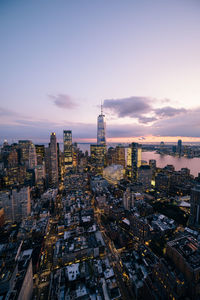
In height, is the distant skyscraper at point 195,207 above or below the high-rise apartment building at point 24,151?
below

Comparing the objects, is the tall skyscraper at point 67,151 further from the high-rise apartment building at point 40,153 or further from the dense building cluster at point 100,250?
the dense building cluster at point 100,250

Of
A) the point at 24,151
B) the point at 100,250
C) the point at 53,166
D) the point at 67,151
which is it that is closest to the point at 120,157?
the point at 67,151

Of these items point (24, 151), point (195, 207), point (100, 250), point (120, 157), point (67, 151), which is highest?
point (24, 151)

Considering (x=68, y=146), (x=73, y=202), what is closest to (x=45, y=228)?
(x=73, y=202)

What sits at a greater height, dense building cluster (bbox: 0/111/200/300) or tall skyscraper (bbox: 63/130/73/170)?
tall skyscraper (bbox: 63/130/73/170)

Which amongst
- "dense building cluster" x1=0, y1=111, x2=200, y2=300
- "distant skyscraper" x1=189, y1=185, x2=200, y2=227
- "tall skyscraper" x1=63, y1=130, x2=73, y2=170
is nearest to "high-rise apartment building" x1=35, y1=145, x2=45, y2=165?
"tall skyscraper" x1=63, y1=130, x2=73, y2=170

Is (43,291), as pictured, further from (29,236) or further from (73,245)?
(29,236)

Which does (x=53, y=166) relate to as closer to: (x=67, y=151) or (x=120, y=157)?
(x=67, y=151)

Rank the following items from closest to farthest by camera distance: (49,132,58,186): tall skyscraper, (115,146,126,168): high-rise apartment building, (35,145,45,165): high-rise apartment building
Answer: (49,132,58,186): tall skyscraper → (35,145,45,165): high-rise apartment building → (115,146,126,168): high-rise apartment building

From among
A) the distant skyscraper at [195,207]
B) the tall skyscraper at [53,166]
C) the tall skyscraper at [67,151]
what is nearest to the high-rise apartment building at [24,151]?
the tall skyscraper at [53,166]

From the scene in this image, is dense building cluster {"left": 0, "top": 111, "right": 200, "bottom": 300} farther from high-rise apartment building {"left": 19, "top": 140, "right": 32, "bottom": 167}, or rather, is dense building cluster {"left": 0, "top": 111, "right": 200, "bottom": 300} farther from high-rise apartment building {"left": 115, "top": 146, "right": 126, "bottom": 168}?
high-rise apartment building {"left": 115, "top": 146, "right": 126, "bottom": 168}

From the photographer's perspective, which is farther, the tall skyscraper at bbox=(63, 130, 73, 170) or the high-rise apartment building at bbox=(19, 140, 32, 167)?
the tall skyscraper at bbox=(63, 130, 73, 170)
